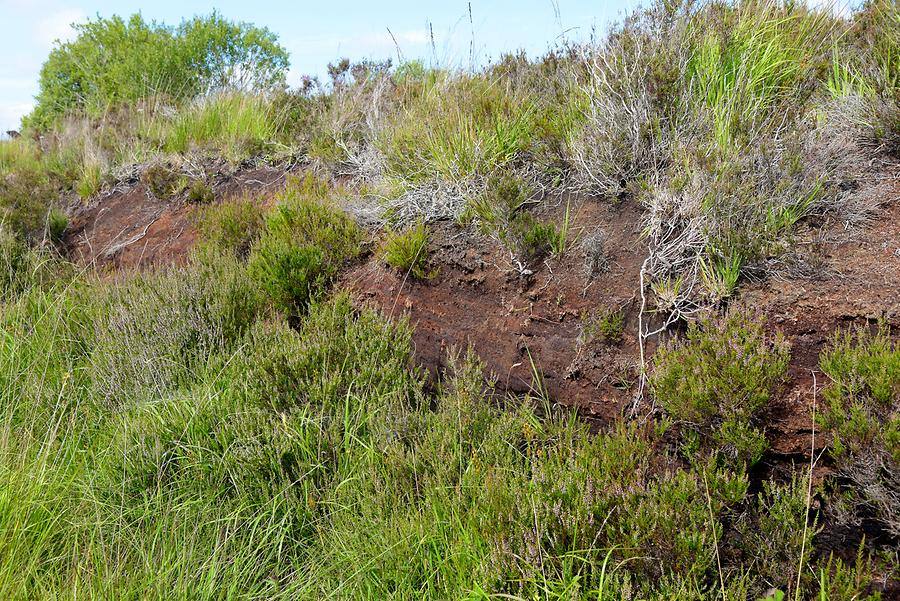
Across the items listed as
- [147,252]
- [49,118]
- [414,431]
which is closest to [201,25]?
[49,118]

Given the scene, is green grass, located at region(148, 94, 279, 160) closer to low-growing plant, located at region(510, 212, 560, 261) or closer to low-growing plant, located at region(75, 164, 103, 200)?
low-growing plant, located at region(75, 164, 103, 200)

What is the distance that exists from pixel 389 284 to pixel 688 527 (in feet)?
9.91

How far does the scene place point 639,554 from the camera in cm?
270

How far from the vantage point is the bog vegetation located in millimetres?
2760

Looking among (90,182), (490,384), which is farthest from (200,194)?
(490,384)

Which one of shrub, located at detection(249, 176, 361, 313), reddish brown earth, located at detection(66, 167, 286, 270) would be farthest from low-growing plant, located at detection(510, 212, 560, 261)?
reddish brown earth, located at detection(66, 167, 286, 270)

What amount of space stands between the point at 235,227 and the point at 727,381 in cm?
505

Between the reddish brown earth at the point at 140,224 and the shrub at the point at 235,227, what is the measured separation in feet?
1.71

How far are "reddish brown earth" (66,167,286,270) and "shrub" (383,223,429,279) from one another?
301cm

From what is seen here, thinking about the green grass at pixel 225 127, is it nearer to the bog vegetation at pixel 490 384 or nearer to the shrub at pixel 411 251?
the bog vegetation at pixel 490 384

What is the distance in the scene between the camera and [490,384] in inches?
158

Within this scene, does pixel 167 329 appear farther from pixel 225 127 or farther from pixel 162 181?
pixel 225 127

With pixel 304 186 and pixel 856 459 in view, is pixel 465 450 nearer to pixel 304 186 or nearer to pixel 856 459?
pixel 856 459

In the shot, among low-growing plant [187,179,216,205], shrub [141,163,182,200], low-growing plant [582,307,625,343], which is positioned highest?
shrub [141,163,182,200]
